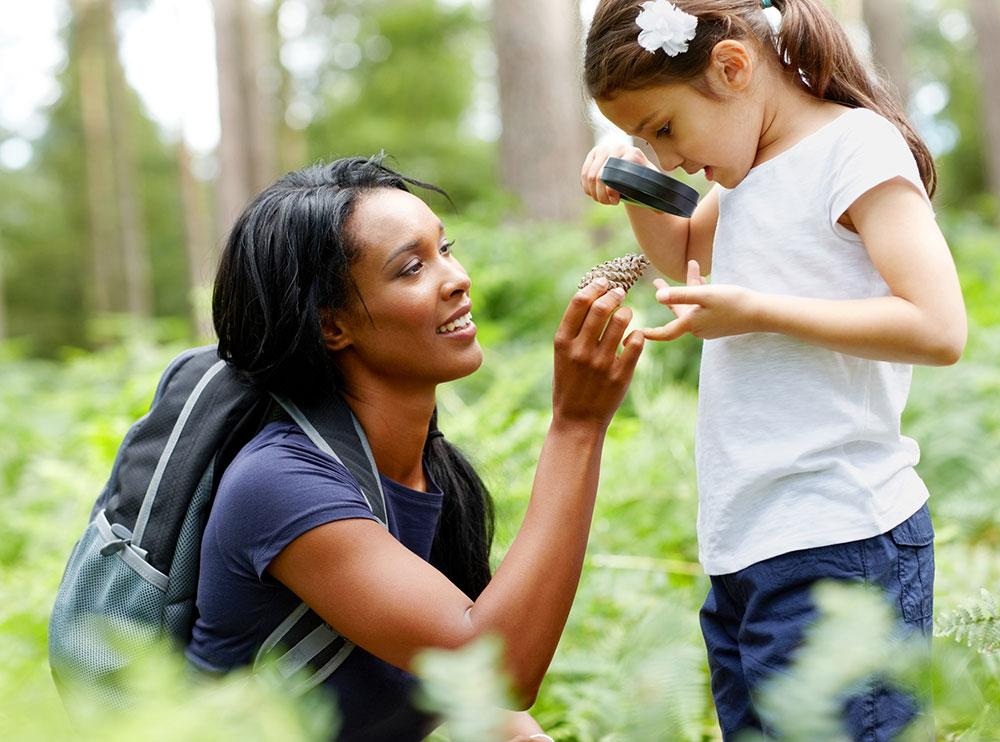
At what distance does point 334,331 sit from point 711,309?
33.6 inches

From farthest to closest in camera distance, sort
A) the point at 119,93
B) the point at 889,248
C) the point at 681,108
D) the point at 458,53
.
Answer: the point at 458,53 < the point at 119,93 < the point at 681,108 < the point at 889,248

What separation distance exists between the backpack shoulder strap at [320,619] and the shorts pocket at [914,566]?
2.98ft

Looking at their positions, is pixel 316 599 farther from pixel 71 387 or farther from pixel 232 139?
pixel 232 139

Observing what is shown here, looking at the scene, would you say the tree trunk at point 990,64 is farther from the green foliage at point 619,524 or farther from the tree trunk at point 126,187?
the tree trunk at point 126,187

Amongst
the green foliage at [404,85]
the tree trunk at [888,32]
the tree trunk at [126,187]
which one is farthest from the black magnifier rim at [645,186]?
the green foliage at [404,85]

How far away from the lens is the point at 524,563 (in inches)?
69.9

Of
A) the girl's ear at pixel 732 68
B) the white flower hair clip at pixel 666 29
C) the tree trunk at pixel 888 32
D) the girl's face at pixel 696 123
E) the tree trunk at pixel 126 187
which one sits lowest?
the tree trunk at pixel 126 187

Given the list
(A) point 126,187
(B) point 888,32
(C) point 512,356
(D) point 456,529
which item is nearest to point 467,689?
(D) point 456,529

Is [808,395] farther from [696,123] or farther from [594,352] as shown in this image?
[696,123]

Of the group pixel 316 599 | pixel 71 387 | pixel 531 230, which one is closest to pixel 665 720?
pixel 316 599

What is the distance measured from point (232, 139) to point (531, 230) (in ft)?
14.4

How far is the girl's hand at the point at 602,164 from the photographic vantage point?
1.95 m

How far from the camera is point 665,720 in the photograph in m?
0.84

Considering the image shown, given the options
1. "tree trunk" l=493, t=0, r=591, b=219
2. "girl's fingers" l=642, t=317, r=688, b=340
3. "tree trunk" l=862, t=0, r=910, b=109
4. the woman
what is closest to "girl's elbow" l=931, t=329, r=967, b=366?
"girl's fingers" l=642, t=317, r=688, b=340
